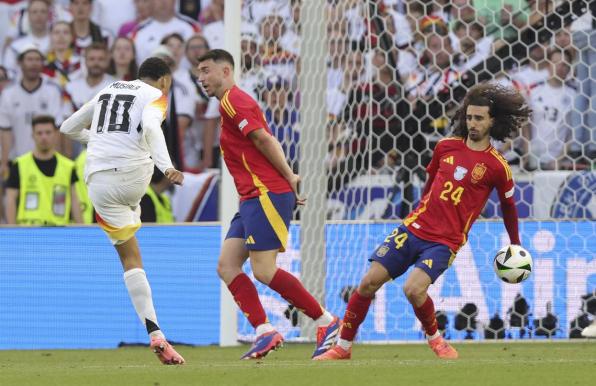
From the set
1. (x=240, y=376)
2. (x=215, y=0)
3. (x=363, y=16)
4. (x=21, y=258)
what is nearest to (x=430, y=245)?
(x=240, y=376)

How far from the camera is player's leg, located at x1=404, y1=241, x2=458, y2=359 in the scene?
7.62 m

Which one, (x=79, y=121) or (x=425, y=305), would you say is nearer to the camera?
(x=425, y=305)

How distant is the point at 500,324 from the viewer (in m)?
10.1

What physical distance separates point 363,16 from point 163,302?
2918 millimetres

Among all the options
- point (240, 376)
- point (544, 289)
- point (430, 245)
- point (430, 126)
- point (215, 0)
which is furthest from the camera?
point (215, 0)

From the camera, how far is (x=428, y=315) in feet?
25.7

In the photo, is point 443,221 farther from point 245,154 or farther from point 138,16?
point 138,16

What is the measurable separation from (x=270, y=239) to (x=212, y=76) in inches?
41.6

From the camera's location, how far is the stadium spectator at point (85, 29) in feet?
44.3

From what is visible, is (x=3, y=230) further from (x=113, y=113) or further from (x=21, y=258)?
(x=113, y=113)

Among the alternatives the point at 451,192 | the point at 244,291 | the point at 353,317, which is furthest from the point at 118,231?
the point at 451,192

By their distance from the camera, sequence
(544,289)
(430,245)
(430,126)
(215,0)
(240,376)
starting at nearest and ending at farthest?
(240,376) → (430,245) → (544,289) → (430,126) → (215,0)

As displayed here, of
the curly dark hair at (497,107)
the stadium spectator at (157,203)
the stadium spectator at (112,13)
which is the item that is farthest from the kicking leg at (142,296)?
the stadium spectator at (112,13)

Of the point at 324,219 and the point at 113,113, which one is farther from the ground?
the point at 113,113
